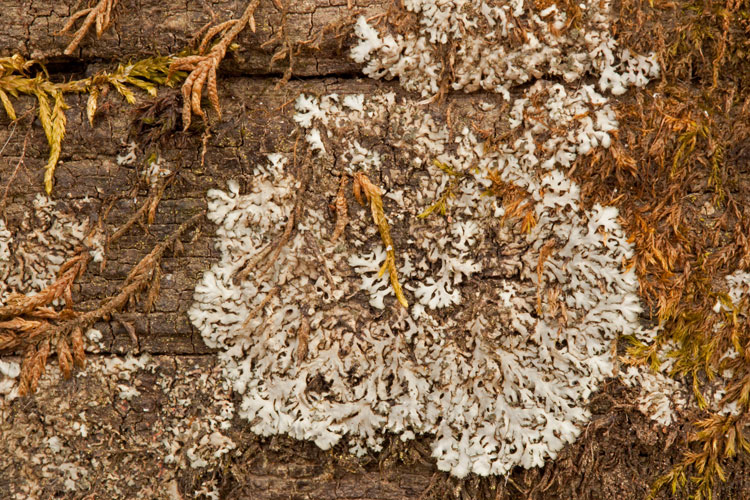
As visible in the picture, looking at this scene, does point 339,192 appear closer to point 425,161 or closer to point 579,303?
point 425,161

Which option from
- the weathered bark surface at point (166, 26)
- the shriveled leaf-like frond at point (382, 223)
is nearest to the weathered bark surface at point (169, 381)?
the weathered bark surface at point (166, 26)

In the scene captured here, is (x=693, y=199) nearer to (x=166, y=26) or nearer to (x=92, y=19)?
(x=166, y=26)

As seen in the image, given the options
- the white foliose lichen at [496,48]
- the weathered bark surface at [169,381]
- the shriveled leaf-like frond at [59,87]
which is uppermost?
the white foliose lichen at [496,48]

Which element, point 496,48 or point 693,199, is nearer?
point 496,48

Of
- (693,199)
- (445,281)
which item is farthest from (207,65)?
(693,199)

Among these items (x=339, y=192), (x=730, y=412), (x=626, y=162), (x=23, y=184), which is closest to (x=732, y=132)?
(x=626, y=162)

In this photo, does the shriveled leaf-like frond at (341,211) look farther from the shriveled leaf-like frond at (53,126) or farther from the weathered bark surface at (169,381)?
the shriveled leaf-like frond at (53,126)
